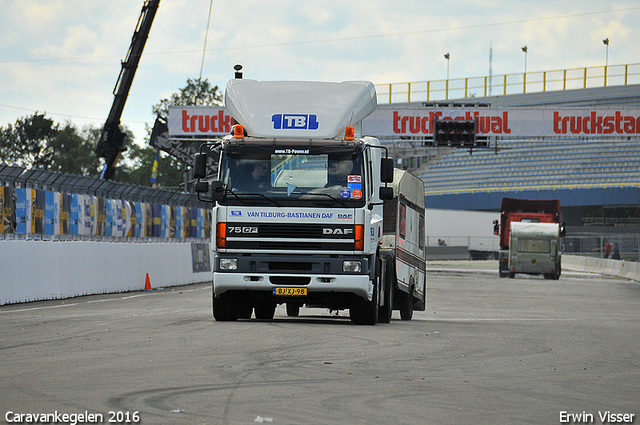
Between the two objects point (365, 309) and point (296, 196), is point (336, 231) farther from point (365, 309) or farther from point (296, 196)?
point (365, 309)

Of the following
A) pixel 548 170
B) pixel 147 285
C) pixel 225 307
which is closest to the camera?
pixel 225 307

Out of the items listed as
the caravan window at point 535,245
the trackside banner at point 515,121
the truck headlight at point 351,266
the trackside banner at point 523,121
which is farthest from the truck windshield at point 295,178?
the trackside banner at point 523,121

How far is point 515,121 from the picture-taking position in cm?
4953

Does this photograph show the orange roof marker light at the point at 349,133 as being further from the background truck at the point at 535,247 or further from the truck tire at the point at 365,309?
the background truck at the point at 535,247

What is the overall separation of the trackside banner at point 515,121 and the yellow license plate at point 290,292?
35.3 m

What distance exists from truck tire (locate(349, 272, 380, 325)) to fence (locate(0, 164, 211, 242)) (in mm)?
10394

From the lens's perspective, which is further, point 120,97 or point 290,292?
point 120,97

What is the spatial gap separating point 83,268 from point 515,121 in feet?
100.0

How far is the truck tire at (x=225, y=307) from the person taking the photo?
1499cm

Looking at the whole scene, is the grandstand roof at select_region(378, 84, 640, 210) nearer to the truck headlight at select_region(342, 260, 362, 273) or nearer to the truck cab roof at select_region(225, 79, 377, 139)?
the truck cab roof at select_region(225, 79, 377, 139)

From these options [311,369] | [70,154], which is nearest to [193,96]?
[70,154]

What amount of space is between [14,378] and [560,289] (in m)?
28.7

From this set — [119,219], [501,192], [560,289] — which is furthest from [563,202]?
[119,219]

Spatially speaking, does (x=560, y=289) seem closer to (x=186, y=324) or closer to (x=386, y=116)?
(x=386, y=116)
